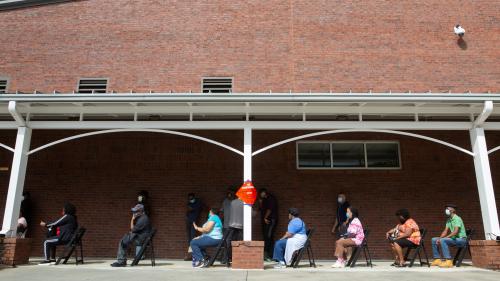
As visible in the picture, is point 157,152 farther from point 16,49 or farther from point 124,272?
point 16,49

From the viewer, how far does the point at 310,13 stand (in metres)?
13.2

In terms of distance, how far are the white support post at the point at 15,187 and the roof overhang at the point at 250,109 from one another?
393 millimetres

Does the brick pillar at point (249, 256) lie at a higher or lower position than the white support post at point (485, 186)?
lower

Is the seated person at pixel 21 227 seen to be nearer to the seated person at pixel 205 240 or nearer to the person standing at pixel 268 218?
the seated person at pixel 205 240

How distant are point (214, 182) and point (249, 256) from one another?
323 cm

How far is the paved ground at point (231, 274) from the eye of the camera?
6.78 meters

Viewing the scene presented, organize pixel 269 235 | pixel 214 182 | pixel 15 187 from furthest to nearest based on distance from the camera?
1. pixel 214 182
2. pixel 269 235
3. pixel 15 187

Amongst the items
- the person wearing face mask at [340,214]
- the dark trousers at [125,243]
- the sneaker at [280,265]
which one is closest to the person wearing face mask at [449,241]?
the person wearing face mask at [340,214]

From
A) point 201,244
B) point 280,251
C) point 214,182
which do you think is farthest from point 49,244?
point 280,251

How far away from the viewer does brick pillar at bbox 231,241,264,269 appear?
8031 millimetres

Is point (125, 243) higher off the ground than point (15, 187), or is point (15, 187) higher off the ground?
point (15, 187)

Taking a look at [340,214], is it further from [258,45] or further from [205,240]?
[258,45]

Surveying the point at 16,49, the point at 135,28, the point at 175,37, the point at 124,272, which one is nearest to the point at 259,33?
the point at 175,37

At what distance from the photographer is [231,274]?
7.20 m
